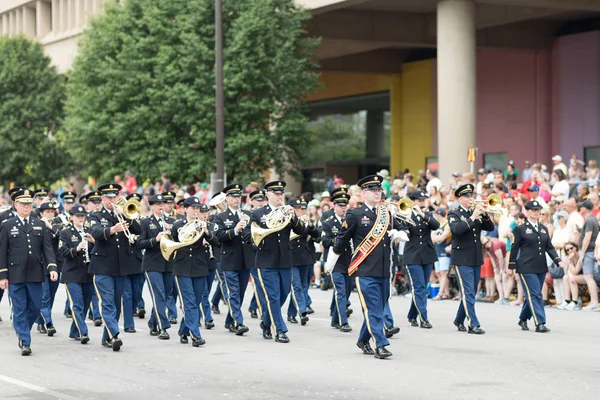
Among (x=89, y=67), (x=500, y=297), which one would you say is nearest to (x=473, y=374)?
(x=500, y=297)

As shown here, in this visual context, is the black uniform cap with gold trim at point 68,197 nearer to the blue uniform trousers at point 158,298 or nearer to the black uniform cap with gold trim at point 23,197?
the blue uniform trousers at point 158,298

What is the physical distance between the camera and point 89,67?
3391 cm

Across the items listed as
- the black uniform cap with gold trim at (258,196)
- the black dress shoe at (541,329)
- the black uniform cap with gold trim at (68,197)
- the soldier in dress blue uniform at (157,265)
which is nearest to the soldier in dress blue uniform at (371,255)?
the black uniform cap with gold trim at (258,196)

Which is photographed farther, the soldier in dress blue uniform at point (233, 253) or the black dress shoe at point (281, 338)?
the soldier in dress blue uniform at point (233, 253)

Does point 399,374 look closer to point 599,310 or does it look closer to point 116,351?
point 116,351

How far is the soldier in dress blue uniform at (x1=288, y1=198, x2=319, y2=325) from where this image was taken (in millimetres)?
17308

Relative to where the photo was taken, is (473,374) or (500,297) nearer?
(473,374)

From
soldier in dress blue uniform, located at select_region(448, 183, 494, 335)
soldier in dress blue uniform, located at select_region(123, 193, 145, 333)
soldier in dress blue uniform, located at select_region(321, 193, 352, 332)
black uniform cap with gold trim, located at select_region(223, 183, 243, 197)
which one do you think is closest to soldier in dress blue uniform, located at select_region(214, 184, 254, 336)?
black uniform cap with gold trim, located at select_region(223, 183, 243, 197)

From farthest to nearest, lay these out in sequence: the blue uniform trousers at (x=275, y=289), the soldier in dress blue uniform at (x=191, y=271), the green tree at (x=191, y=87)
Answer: the green tree at (x=191, y=87), the blue uniform trousers at (x=275, y=289), the soldier in dress blue uniform at (x=191, y=271)

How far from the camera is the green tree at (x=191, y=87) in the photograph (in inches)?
1221

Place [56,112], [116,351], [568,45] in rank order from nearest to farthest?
1. [116,351]
2. [568,45]
3. [56,112]

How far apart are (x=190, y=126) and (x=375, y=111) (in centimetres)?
1852

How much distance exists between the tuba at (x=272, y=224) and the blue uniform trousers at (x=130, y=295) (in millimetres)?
2198

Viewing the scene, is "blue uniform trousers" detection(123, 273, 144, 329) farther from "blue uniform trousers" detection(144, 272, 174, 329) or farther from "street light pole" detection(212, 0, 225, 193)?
"street light pole" detection(212, 0, 225, 193)
